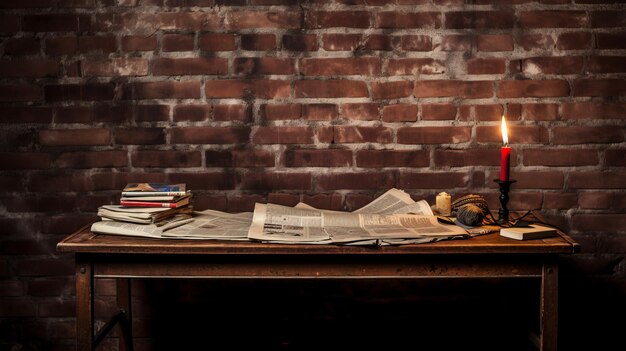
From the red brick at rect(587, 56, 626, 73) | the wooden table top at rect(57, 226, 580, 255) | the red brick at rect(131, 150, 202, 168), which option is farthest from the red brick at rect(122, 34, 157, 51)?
the red brick at rect(587, 56, 626, 73)

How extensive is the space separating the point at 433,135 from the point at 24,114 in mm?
1464

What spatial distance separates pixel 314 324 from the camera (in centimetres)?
206

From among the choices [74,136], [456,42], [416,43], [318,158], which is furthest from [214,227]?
[456,42]

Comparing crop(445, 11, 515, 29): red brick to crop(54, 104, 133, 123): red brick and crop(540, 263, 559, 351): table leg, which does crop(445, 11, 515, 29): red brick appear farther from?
crop(54, 104, 133, 123): red brick

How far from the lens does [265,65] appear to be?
1956 mm

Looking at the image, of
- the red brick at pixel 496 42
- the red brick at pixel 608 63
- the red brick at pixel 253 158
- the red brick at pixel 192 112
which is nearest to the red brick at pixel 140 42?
the red brick at pixel 192 112

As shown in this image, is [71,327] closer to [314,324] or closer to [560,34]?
[314,324]

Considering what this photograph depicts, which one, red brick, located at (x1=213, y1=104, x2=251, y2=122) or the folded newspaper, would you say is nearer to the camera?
the folded newspaper

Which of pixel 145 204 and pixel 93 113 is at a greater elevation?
pixel 93 113

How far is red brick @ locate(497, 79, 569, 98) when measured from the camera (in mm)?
1944

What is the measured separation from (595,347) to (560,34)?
1.16 meters

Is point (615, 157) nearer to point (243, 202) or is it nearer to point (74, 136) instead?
point (243, 202)

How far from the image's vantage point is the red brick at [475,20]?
1939mm

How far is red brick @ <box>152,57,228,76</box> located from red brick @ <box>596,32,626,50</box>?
131cm
